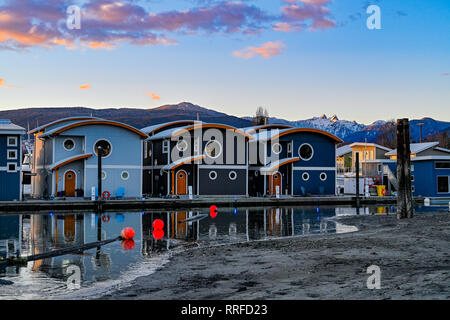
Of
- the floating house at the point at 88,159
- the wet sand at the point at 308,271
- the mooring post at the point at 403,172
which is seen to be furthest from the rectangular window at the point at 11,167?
the mooring post at the point at 403,172

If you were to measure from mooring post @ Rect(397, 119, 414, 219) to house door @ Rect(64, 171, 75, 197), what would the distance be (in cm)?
2784

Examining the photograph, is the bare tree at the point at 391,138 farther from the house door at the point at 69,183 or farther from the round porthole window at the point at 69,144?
the house door at the point at 69,183

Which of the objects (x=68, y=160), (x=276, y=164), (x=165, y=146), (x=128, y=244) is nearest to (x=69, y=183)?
(x=68, y=160)

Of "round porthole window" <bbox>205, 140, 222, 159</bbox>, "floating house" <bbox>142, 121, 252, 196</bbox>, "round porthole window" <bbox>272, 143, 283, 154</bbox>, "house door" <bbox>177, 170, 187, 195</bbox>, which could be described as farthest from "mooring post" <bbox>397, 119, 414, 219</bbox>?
"round porthole window" <bbox>272, 143, 283, 154</bbox>

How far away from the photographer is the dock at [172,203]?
38812 millimetres

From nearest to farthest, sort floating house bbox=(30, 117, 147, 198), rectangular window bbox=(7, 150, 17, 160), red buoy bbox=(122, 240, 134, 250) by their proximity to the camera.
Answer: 1. red buoy bbox=(122, 240, 134, 250)
2. rectangular window bbox=(7, 150, 17, 160)
3. floating house bbox=(30, 117, 147, 198)

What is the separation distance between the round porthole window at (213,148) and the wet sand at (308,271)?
31.0 meters

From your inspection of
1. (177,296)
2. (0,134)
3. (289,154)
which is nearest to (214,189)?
(289,154)

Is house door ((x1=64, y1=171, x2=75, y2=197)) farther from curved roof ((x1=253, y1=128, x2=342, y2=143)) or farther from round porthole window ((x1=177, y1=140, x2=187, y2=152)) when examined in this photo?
curved roof ((x1=253, y1=128, x2=342, y2=143))

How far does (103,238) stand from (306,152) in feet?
111

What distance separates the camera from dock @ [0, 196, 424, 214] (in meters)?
38.8

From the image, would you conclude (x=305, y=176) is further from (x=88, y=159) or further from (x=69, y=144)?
(x=69, y=144)

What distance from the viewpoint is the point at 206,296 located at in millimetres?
10656

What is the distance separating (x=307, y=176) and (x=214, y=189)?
9860 mm
